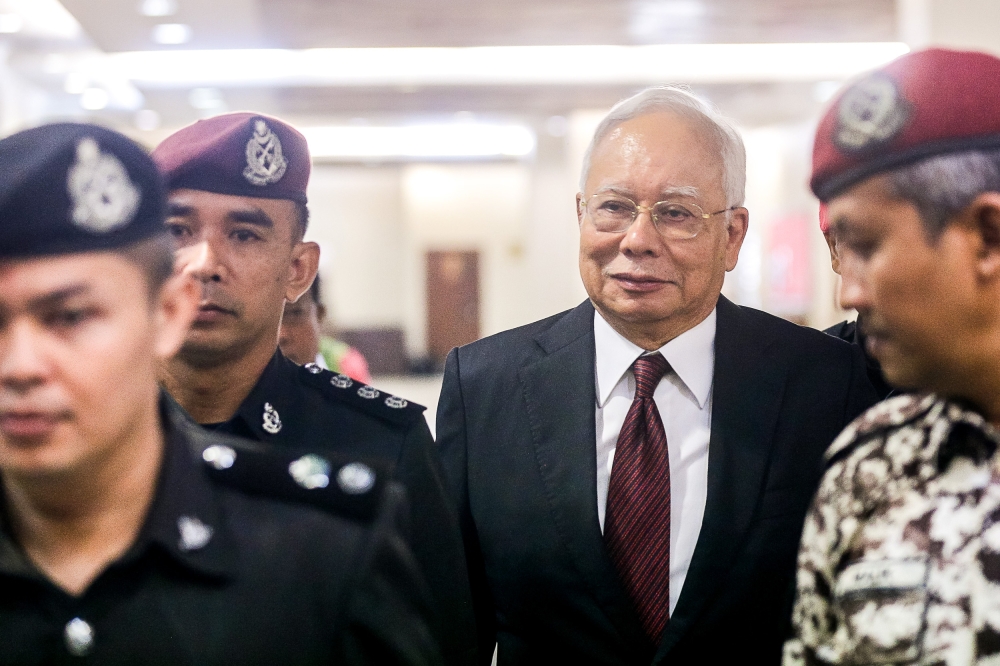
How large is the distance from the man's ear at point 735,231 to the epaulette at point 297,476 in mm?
936

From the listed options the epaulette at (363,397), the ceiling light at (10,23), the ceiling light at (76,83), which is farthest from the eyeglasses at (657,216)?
the ceiling light at (76,83)

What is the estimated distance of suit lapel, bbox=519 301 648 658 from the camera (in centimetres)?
158

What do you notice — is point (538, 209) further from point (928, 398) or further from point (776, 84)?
point (928, 398)

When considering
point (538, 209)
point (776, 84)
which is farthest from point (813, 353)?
point (538, 209)

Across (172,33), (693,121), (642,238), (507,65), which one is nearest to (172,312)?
(642,238)

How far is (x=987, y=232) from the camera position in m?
1.02

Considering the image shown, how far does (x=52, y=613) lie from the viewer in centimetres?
98

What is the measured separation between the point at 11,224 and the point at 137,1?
19.6 ft

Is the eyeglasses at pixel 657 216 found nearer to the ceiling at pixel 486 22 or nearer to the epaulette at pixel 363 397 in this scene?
the epaulette at pixel 363 397

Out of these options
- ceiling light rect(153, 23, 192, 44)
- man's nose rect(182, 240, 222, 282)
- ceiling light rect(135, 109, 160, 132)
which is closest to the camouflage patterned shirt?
man's nose rect(182, 240, 222, 282)

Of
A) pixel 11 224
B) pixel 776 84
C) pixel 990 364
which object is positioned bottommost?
pixel 990 364

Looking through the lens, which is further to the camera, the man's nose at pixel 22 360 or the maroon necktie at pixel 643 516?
the maroon necktie at pixel 643 516

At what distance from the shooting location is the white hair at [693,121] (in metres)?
1.76

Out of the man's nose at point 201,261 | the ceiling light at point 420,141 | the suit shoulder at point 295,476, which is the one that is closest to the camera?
the suit shoulder at point 295,476
